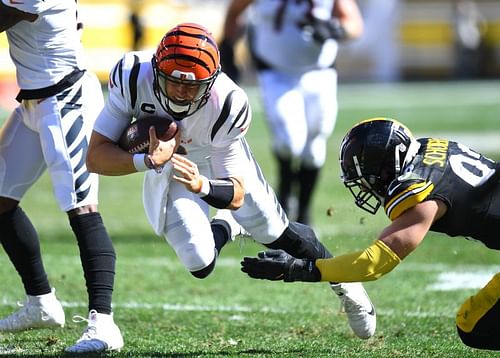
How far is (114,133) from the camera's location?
400 centimetres

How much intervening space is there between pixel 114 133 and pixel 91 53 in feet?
60.7

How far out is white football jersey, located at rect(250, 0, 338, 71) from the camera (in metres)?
7.18

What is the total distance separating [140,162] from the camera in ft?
12.4

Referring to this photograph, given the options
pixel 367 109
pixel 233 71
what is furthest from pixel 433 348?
pixel 367 109

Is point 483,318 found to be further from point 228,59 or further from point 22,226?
point 228,59

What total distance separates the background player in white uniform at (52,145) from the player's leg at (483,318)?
54.4 inches

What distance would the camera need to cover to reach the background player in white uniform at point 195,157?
382 centimetres

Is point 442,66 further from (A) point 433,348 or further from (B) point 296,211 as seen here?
(A) point 433,348

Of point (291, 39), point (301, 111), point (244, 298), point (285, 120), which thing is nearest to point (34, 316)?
→ point (244, 298)

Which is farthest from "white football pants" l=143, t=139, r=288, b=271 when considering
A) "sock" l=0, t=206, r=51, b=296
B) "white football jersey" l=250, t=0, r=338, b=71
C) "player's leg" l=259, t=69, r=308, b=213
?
"white football jersey" l=250, t=0, r=338, b=71

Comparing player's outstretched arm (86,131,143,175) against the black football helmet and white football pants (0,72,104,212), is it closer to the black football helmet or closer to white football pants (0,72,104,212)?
white football pants (0,72,104,212)

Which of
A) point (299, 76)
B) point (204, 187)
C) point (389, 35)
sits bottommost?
point (389, 35)

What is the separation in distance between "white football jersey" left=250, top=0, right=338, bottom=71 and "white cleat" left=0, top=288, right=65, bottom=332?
3.26 metres

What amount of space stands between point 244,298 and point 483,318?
1.89m
